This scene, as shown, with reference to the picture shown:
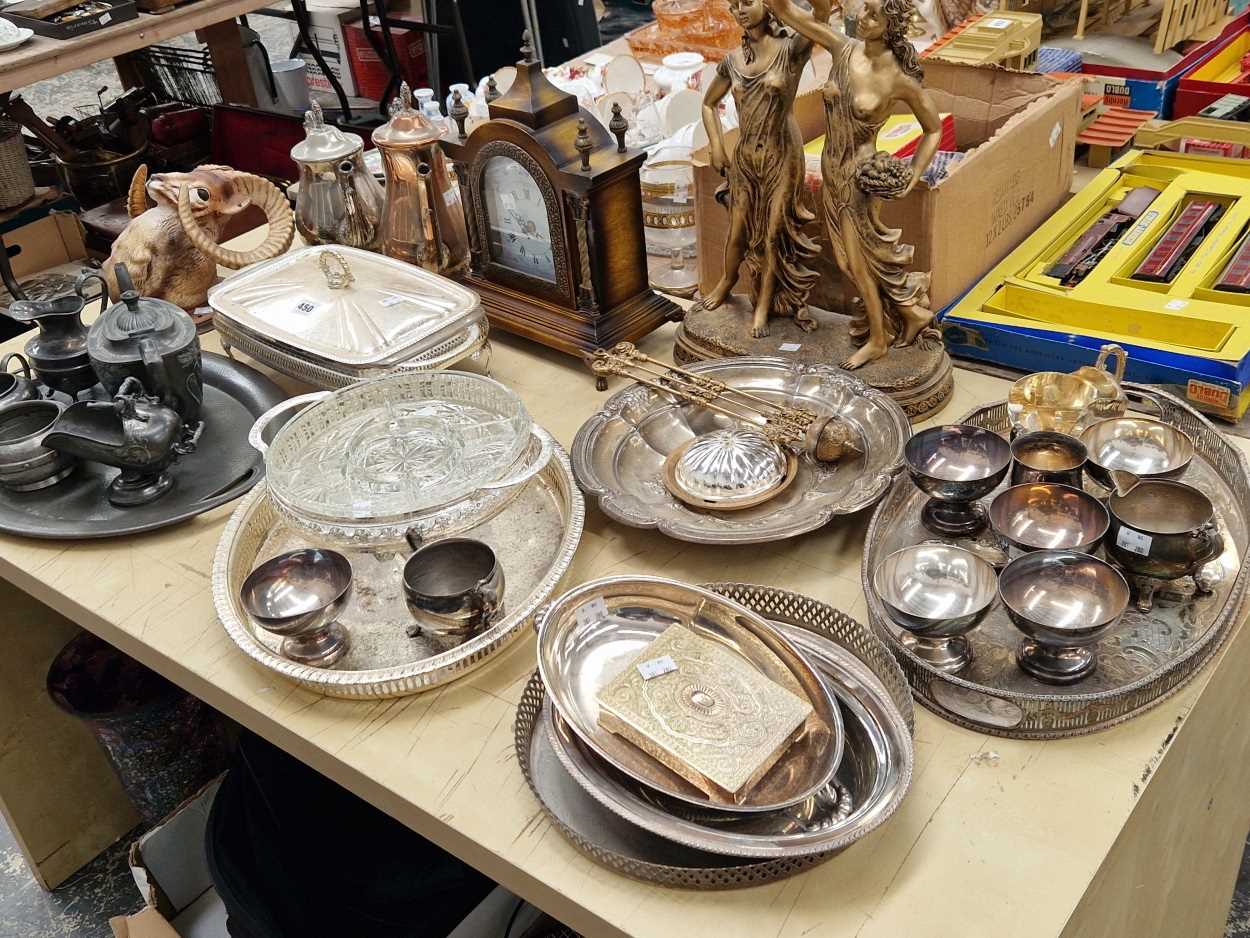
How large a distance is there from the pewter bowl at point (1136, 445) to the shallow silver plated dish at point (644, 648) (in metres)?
0.43

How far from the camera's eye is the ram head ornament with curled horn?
67.7 inches

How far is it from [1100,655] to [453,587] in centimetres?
64

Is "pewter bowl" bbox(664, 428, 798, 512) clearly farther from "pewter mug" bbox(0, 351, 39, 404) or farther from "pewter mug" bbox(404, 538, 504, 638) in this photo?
"pewter mug" bbox(0, 351, 39, 404)

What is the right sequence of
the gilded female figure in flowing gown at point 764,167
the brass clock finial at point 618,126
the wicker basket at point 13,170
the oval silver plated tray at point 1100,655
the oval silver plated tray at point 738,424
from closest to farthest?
the oval silver plated tray at point 1100,655, the oval silver plated tray at point 738,424, the gilded female figure in flowing gown at point 764,167, the brass clock finial at point 618,126, the wicker basket at point 13,170

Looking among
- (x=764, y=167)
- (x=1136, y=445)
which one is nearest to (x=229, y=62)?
(x=764, y=167)

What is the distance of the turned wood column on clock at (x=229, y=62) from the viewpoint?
3783 mm

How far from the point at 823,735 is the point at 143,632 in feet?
2.50

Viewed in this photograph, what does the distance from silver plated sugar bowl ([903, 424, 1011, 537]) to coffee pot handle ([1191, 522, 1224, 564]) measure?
0.65 ft

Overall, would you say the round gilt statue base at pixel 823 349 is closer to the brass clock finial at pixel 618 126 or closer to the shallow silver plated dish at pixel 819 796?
the brass clock finial at pixel 618 126

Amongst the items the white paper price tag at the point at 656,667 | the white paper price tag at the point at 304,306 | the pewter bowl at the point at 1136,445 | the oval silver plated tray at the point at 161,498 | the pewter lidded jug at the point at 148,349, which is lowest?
the oval silver plated tray at the point at 161,498

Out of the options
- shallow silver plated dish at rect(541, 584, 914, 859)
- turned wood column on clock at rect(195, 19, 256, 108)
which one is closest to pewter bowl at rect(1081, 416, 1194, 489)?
shallow silver plated dish at rect(541, 584, 914, 859)

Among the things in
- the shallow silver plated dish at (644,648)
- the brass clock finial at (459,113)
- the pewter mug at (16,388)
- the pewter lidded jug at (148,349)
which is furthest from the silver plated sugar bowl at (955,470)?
the pewter mug at (16,388)

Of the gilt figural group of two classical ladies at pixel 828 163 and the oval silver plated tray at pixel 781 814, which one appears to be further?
the gilt figural group of two classical ladies at pixel 828 163

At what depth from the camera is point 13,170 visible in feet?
10.7
